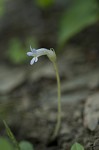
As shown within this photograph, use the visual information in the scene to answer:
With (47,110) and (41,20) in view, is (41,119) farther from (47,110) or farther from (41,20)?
(41,20)

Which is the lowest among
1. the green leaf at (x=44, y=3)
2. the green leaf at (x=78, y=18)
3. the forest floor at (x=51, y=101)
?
the forest floor at (x=51, y=101)

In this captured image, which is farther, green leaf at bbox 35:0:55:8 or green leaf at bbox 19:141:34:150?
green leaf at bbox 35:0:55:8

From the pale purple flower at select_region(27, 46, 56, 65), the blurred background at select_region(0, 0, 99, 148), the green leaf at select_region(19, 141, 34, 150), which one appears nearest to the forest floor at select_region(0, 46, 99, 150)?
the blurred background at select_region(0, 0, 99, 148)

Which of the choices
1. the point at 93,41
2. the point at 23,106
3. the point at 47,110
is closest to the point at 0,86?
the point at 23,106

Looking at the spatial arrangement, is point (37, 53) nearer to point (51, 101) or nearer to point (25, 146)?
point (25, 146)

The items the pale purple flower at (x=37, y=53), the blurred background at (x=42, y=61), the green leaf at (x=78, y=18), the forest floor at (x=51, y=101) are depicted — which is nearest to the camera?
the pale purple flower at (x=37, y=53)

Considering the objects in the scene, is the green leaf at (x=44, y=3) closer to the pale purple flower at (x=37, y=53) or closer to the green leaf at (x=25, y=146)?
the pale purple flower at (x=37, y=53)

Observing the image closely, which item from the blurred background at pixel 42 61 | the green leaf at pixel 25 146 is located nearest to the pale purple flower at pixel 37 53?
the green leaf at pixel 25 146

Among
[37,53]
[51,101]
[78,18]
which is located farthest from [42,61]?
[37,53]

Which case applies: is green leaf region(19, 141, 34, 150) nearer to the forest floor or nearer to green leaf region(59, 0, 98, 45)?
the forest floor
